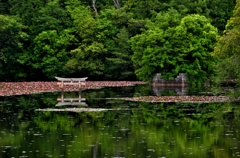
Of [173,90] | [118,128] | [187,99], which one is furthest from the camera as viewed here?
[173,90]

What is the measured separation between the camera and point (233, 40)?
40062mm

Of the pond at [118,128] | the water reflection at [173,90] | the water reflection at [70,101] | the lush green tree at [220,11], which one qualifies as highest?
the lush green tree at [220,11]

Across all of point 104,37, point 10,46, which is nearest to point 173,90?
point 104,37

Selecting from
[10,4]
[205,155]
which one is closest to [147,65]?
[10,4]

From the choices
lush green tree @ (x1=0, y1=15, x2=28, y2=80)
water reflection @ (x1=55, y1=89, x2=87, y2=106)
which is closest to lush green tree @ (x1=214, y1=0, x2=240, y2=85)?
water reflection @ (x1=55, y1=89, x2=87, y2=106)

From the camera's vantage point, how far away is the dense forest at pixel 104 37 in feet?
216

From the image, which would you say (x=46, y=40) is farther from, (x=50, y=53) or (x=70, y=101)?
(x=70, y=101)

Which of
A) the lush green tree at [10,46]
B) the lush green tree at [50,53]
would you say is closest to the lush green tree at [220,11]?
the lush green tree at [50,53]

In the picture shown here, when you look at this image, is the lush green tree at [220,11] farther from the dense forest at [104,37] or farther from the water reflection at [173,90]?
the water reflection at [173,90]

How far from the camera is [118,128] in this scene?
29969 millimetres

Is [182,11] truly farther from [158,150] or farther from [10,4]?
[158,150]

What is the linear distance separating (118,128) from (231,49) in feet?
45.0

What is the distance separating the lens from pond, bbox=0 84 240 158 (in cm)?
2359

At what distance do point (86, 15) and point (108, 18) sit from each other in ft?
9.15
